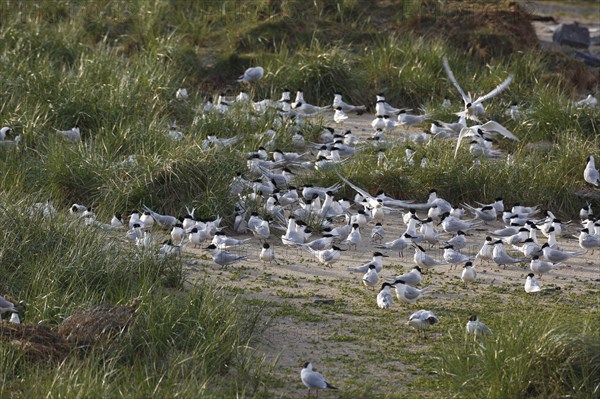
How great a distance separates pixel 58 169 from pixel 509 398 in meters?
5.60

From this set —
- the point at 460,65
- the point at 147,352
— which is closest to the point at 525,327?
the point at 147,352

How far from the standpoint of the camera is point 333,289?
877 centimetres

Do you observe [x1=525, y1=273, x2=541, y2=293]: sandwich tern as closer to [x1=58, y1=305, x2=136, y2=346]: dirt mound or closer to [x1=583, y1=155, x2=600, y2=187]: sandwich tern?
[x1=583, y1=155, x2=600, y2=187]: sandwich tern

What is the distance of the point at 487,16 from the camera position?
1683cm

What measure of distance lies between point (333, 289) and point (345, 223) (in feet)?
7.03

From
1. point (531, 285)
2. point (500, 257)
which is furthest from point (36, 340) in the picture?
point (500, 257)

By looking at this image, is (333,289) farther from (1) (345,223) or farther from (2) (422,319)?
(1) (345,223)

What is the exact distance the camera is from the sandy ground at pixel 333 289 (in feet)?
23.3

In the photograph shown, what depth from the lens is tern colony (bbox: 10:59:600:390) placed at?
9.11 m

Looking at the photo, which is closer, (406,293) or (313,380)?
(313,380)

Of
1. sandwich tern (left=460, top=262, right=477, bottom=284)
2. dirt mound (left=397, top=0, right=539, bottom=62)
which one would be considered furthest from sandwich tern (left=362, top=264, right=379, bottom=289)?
dirt mound (left=397, top=0, right=539, bottom=62)

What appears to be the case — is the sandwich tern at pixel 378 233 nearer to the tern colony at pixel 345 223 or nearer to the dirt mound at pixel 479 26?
the tern colony at pixel 345 223

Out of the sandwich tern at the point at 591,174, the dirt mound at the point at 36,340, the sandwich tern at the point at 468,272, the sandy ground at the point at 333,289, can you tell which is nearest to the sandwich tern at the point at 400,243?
the sandy ground at the point at 333,289

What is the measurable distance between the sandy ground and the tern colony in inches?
3.2
